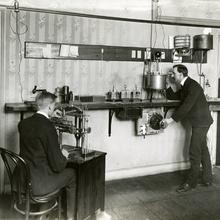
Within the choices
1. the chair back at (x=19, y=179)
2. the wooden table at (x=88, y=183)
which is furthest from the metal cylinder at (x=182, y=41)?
the chair back at (x=19, y=179)

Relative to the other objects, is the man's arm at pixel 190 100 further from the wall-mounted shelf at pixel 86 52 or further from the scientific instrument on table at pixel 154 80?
the wall-mounted shelf at pixel 86 52

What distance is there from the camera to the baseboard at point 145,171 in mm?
5223

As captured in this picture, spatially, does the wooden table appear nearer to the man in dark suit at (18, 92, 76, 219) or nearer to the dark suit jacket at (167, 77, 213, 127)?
the man in dark suit at (18, 92, 76, 219)

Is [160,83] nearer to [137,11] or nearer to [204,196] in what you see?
[137,11]

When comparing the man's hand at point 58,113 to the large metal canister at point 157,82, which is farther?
the large metal canister at point 157,82

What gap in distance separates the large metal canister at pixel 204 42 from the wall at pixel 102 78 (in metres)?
0.21

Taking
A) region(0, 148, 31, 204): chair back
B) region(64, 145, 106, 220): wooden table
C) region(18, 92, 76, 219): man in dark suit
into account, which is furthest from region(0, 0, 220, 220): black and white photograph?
region(0, 148, 31, 204): chair back

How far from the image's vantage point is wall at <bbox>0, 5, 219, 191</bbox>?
4.47 m

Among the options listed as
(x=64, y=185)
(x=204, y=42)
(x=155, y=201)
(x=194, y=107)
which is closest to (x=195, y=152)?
(x=194, y=107)

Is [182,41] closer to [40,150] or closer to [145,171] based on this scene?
[145,171]

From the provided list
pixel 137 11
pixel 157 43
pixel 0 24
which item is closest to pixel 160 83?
pixel 157 43

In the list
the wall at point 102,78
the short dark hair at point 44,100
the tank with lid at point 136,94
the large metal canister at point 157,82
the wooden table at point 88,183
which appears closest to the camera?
the short dark hair at point 44,100

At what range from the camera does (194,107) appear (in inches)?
191

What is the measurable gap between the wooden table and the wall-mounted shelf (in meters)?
1.62
